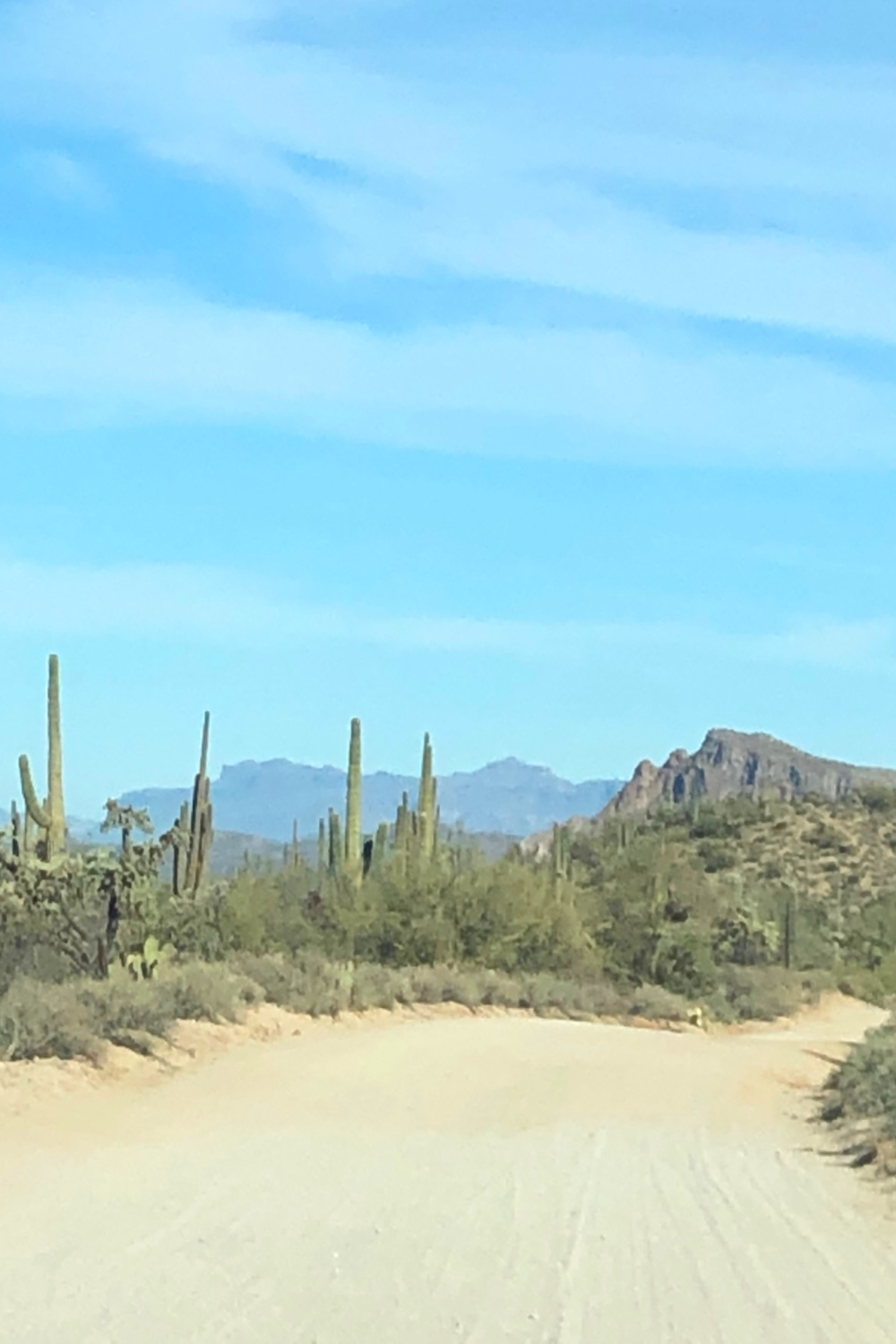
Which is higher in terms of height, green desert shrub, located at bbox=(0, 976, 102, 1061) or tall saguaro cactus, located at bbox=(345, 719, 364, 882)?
tall saguaro cactus, located at bbox=(345, 719, 364, 882)

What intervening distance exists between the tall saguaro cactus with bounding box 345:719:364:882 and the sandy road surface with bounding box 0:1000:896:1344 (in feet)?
55.7

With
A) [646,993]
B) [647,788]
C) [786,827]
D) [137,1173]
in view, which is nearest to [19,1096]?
[137,1173]

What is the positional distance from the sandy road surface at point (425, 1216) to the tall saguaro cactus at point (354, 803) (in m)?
17.0

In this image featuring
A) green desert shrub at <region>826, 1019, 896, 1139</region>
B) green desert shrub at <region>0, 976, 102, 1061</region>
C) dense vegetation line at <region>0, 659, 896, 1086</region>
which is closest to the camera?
green desert shrub at <region>826, 1019, 896, 1139</region>

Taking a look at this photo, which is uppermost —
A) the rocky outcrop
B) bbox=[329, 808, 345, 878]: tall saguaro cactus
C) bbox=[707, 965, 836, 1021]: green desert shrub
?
the rocky outcrop

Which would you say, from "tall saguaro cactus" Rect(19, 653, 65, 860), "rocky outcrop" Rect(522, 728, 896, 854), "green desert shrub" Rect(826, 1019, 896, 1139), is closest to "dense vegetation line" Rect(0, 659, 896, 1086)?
"tall saguaro cactus" Rect(19, 653, 65, 860)

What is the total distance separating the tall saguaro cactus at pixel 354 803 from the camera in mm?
37562

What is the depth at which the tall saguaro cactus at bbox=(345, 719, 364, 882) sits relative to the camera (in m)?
37.6

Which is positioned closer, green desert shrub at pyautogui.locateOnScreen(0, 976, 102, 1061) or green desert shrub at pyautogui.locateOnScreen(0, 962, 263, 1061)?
green desert shrub at pyautogui.locateOnScreen(0, 976, 102, 1061)

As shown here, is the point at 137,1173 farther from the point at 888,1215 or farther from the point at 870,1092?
the point at 870,1092

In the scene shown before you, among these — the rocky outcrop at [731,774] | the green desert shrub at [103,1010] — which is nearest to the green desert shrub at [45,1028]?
the green desert shrub at [103,1010]

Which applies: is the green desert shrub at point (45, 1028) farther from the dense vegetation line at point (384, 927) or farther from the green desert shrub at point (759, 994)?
the green desert shrub at point (759, 994)

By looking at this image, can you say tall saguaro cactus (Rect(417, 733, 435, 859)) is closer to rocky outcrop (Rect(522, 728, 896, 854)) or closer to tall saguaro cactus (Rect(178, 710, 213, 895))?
tall saguaro cactus (Rect(178, 710, 213, 895))

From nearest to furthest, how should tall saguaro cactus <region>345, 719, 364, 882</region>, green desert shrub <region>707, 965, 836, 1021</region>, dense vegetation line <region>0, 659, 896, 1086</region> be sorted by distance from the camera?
dense vegetation line <region>0, 659, 896, 1086</region> → tall saguaro cactus <region>345, 719, 364, 882</region> → green desert shrub <region>707, 965, 836, 1021</region>
